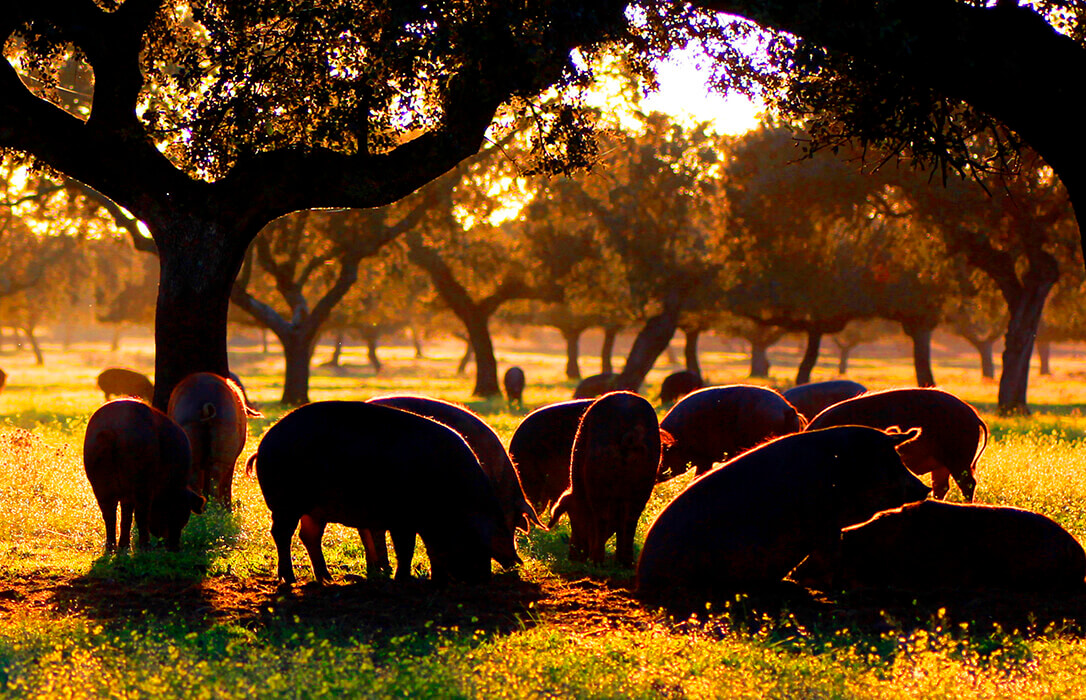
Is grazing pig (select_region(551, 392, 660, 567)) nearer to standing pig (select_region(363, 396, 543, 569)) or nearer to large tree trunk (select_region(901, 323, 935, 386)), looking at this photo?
standing pig (select_region(363, 396, 543, 569))

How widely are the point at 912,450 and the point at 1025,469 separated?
3.40 metres

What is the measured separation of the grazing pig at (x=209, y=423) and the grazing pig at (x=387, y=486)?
3384 mm

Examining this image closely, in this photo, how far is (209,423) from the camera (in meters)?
11.2

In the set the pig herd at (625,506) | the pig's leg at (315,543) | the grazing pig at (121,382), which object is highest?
the pig herd at (625,506)

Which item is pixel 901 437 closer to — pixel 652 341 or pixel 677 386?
pixel 677 386

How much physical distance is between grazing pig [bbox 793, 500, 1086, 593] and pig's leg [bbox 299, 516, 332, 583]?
12.5ft

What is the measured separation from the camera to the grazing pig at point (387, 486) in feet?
25.8

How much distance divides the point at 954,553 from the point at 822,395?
832 cm

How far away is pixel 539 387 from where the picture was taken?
151 feet

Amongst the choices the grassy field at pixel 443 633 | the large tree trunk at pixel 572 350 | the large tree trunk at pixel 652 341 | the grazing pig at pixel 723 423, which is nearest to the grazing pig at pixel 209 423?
the grassy field at pixel 443 633

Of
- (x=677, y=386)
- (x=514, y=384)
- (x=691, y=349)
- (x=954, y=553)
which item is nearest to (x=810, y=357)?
(x=691, y=349)

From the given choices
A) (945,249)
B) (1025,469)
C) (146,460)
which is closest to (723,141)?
(945,249)

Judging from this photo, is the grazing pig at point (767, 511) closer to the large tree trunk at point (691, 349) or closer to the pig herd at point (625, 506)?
the pig herd at point (625, 506)

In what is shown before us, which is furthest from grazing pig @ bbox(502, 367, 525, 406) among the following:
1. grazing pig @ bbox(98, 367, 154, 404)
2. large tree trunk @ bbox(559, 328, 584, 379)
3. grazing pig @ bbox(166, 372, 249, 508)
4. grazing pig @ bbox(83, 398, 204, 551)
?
grazing pig @ bbox(83, 398, 204, 551)
